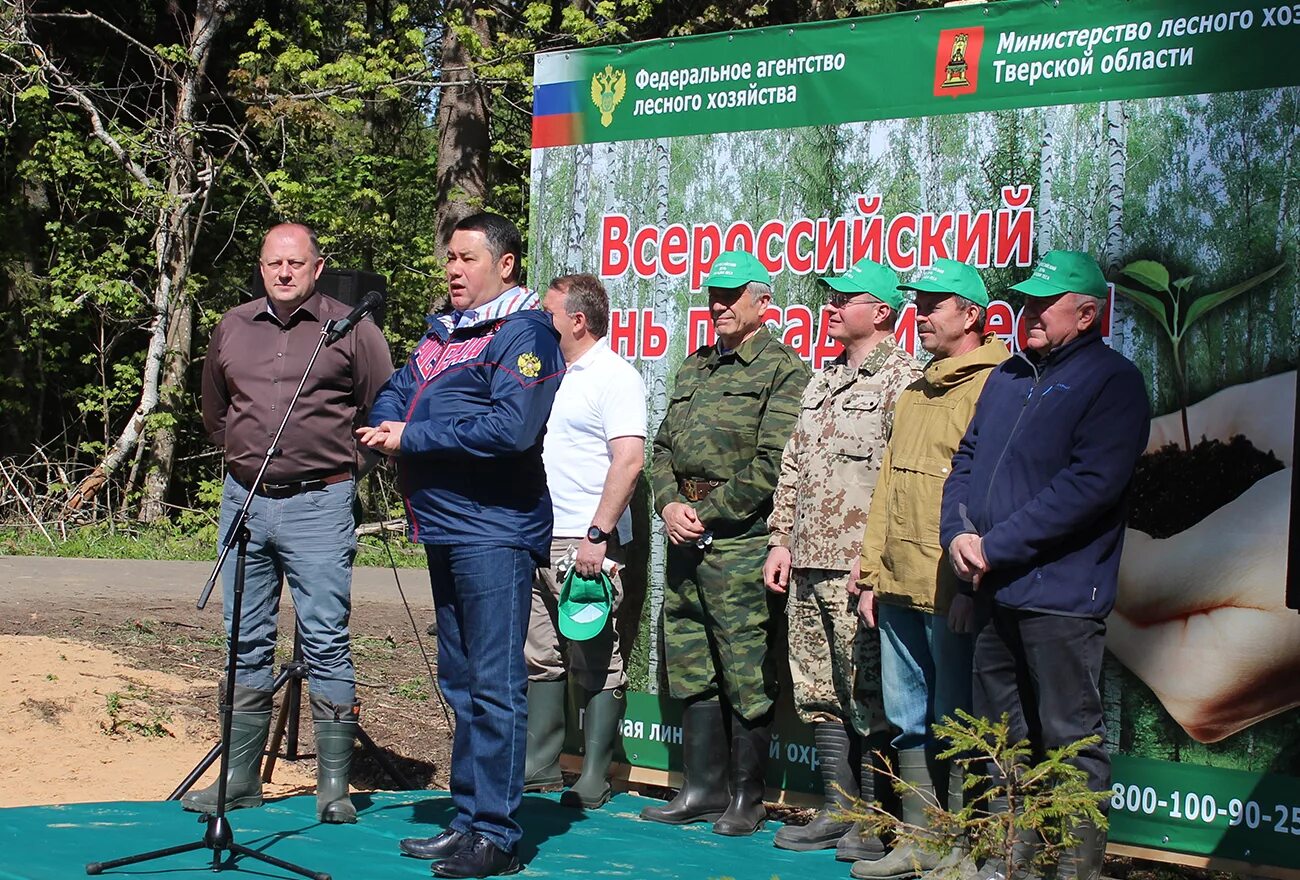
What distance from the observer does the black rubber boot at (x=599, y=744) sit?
20.8ft

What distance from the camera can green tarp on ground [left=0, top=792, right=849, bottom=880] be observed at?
4840 mm

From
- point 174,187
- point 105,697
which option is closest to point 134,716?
point 105,697

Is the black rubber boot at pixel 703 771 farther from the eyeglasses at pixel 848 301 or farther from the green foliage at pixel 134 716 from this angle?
the green foliage at pixel 134 716

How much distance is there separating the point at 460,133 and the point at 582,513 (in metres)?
10.8

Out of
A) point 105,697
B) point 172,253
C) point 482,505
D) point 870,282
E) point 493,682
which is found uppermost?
point 172,253

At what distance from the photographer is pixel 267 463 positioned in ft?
17.3

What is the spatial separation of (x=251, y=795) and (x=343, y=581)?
3.02 ft

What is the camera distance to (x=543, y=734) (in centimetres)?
648

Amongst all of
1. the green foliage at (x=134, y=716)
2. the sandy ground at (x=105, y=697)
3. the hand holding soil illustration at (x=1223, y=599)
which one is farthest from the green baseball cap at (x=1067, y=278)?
the green foliage at (x=134, y=716)

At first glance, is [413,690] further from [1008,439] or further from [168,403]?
[168,403]

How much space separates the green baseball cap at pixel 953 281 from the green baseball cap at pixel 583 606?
5.95ft

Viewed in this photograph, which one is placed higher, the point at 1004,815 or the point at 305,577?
the point at 305,577

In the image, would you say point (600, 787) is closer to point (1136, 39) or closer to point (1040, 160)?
point (1040, 160)

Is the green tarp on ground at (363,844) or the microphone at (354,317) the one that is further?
the microphone at (354,317)
